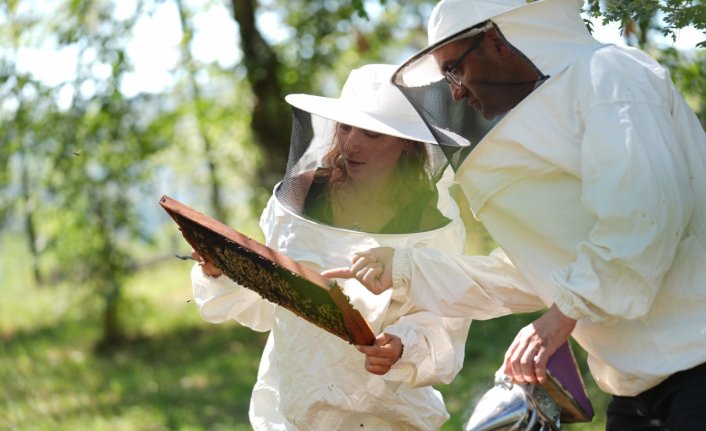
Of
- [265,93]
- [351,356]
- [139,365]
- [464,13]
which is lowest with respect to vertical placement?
[139,365]

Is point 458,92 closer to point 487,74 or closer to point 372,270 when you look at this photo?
point 487,74

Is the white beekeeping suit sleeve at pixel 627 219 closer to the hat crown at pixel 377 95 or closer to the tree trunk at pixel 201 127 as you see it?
the hat crown at pixel 377 95

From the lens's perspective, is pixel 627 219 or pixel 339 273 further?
pixel 339 273

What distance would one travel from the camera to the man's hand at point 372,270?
7.64 feet

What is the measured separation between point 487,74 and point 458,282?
536 millimetres

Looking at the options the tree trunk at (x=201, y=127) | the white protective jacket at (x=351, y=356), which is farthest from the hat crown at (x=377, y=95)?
the tree trunk at (x=201, y=127)

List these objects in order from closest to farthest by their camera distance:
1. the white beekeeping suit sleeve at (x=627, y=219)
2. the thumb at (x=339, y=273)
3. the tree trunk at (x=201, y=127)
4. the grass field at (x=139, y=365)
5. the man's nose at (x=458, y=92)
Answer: the white beekeeping suit sleeve at (x=627, y=219) → the man's nose at (x=458, y=92) → the thumb at (x=339, y=273) → the grass field at (x=139, y=365) → the tree trunk at (x=201, y=127)

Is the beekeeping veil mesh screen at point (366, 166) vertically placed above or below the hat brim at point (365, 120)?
below

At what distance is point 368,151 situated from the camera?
2.54 metres

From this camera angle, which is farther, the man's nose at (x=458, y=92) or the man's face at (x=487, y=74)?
the man's nose at (x=458, y=92)

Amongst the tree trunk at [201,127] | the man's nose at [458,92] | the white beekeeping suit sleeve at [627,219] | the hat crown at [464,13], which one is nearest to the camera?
the white beekeeping suit sleeve at [627,219]

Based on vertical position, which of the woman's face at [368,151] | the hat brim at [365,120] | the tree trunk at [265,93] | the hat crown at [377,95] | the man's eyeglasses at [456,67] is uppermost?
the man's eyeglasses at [456,67]

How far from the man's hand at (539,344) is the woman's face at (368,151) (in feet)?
2.31

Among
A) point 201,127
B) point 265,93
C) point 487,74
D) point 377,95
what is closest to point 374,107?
point 377,95
